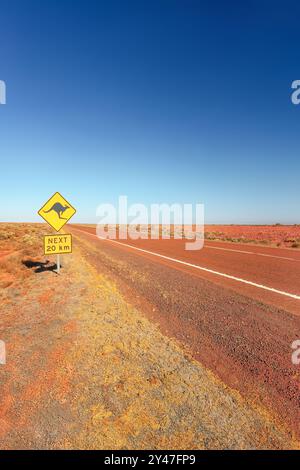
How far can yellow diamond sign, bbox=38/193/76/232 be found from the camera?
28.0 ft

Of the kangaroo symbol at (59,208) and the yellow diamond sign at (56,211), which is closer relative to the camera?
the yellow diamond sign at (56,211)

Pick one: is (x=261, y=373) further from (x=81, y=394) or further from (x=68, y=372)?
(x=68, y=372)

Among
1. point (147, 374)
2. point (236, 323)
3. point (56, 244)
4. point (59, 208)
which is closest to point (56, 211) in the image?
point (59, 208)

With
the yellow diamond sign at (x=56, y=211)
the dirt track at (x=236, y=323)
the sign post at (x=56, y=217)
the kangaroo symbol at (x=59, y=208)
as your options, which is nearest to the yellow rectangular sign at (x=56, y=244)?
the sign post at (x=56, y=217)

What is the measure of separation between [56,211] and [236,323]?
665 cm

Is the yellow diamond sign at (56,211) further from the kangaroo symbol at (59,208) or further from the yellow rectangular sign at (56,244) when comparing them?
the yellow rectangular sign at (56,244)

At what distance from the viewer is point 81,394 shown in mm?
2812

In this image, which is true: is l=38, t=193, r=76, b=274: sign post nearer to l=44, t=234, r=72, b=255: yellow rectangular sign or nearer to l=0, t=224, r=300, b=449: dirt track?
l=44, t=234, r=72, b=255: yellow rectangular sign

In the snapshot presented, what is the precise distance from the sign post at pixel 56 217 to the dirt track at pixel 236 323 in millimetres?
2299

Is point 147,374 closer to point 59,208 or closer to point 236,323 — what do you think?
point 236,323

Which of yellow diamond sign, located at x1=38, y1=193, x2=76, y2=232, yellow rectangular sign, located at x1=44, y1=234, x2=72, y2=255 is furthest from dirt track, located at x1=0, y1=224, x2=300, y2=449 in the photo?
yellow diamond sign, located at x1=38, y1=193, x2=76, y2=232

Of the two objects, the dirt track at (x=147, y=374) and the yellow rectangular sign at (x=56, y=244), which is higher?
the yellow rectangular sign at (x=56, y=244)

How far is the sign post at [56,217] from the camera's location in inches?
336

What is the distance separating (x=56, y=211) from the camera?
8695 millimetres
